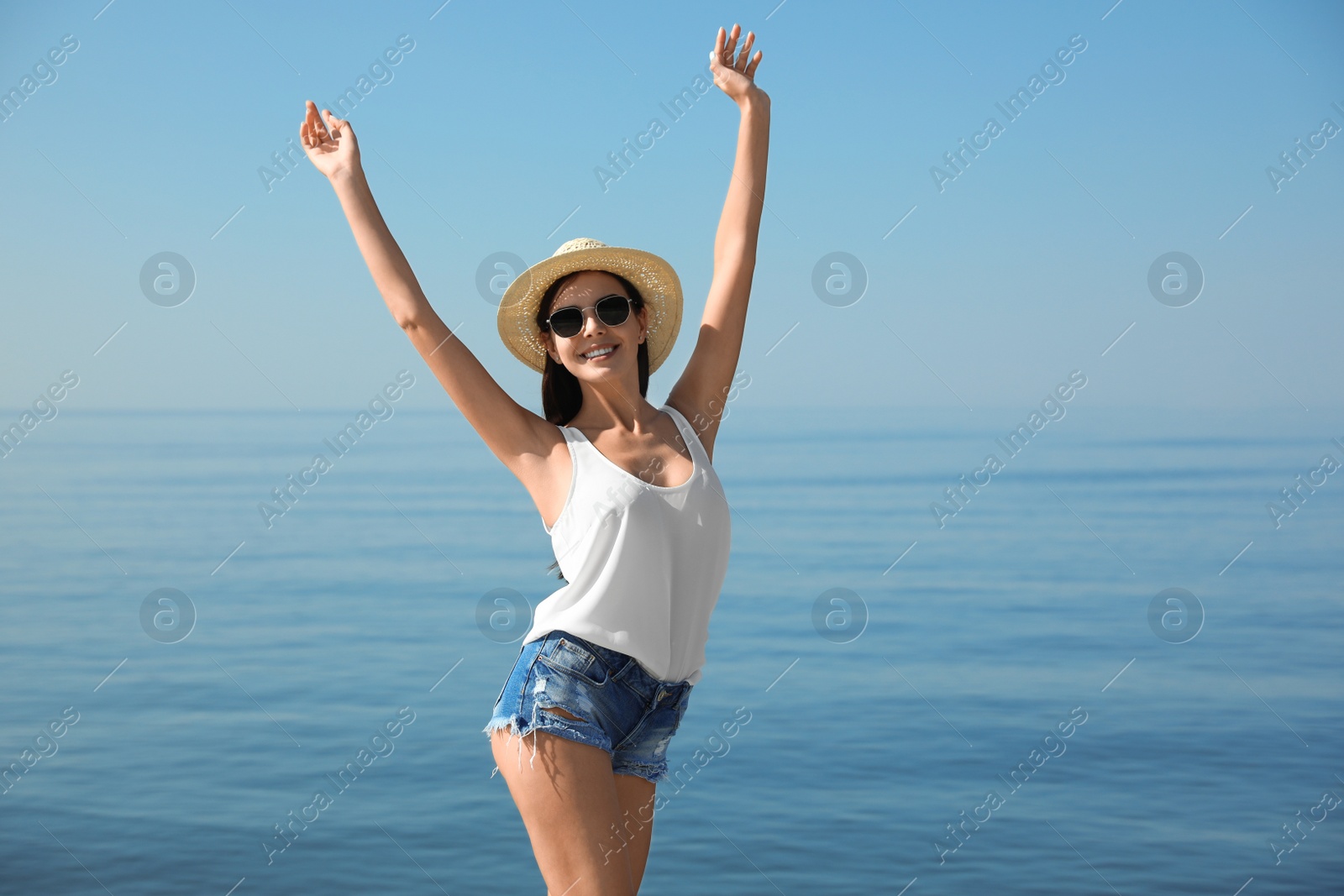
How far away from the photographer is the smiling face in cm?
274

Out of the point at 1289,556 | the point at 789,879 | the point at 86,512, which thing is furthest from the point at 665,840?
the point at 86,512

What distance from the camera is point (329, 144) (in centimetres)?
275

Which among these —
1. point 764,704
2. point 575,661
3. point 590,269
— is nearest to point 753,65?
point 590,269

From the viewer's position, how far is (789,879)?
534 centimetres

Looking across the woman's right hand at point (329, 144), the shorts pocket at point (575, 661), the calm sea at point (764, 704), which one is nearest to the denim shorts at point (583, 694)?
the shorts pocket at point (575, 661)

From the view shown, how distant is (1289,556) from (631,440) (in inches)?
509

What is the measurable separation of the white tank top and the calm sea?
10.2 ft

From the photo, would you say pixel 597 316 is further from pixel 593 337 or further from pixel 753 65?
pixel 753 65

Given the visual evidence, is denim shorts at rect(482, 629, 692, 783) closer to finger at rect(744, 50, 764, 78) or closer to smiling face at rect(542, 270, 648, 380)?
smiling face at rect(542, 270, 648, 380)

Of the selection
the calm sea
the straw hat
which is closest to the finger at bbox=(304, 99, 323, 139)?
the straw hat

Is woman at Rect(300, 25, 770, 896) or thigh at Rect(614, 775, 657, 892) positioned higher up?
woman at Rect(300, 25, 770, 896)

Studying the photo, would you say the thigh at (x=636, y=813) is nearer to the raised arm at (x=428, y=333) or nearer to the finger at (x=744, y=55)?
the raised arm at (x=428, y=333)

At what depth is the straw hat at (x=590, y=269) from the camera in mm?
2783

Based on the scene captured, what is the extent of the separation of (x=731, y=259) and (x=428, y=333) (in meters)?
0.84
